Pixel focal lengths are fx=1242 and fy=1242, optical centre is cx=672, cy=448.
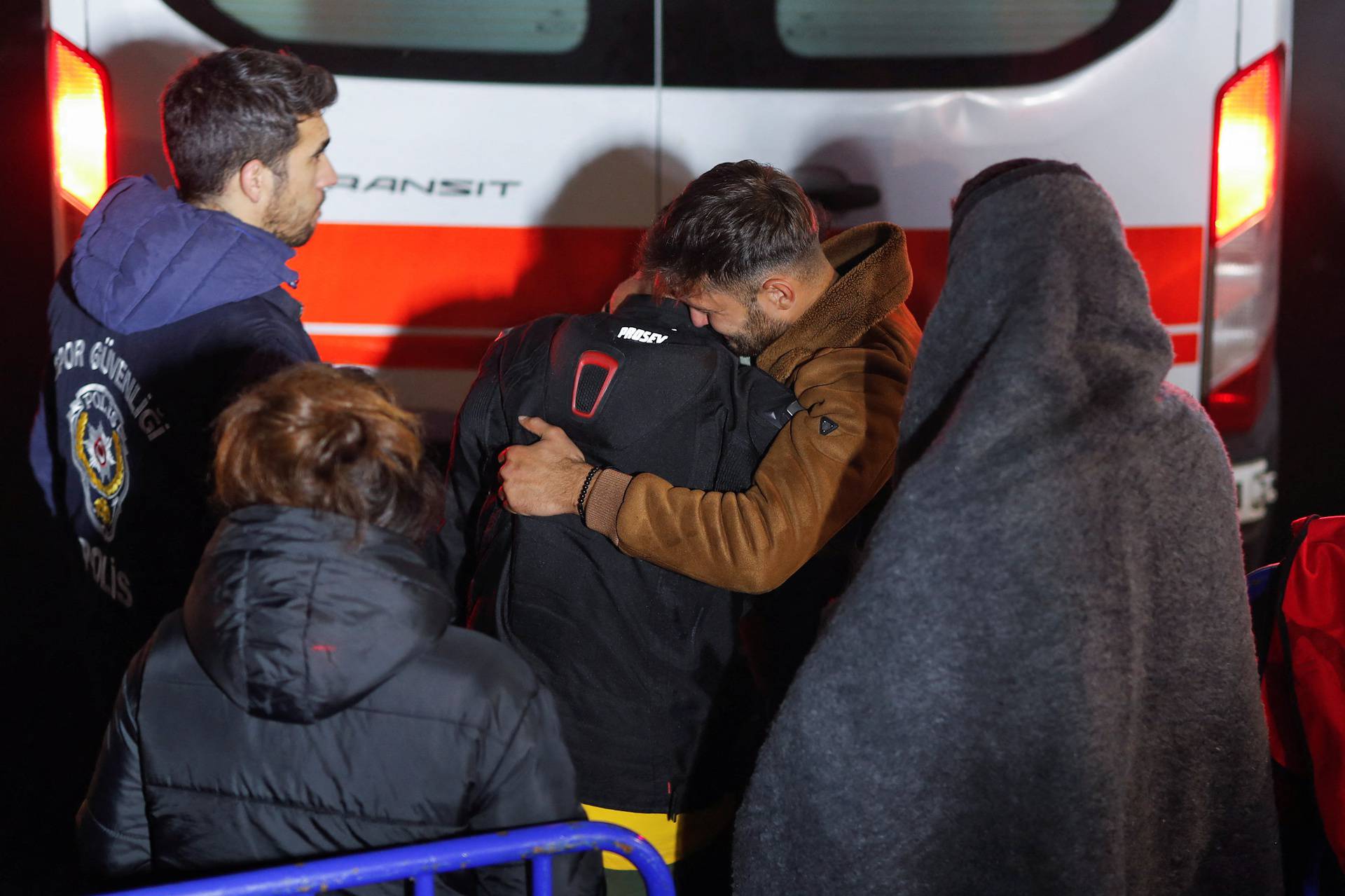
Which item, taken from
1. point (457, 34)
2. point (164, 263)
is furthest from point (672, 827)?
point (457, 34)

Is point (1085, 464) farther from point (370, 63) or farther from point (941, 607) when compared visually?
point (370, 63)

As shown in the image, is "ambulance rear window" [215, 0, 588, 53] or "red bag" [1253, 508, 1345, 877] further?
"ambulance rear window" [215, 0, 588, 53]

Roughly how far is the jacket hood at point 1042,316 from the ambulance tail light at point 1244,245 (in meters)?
1.78

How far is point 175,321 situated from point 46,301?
4080 mm

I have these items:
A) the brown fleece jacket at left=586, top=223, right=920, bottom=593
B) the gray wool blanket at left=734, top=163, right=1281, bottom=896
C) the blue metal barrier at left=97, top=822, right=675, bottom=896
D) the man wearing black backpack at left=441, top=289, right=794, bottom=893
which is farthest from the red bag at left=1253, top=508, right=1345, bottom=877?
the blue metal barrier at left=97, top=822, right=675, bottom=896

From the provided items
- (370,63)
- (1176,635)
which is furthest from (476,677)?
(370,63)

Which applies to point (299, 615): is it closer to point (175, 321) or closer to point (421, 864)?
point (421, 864)

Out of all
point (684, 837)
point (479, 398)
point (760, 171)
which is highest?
point (760, 171)

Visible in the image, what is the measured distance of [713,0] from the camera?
2936 mm

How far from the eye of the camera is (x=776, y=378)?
6.83ft

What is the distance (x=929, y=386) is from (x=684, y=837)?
0.92m

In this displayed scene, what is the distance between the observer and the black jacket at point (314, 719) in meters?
1.36

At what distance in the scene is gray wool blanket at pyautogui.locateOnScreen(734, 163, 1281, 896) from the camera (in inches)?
54.6

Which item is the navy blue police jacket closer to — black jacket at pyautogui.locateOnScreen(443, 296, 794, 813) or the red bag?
black jacket at pyautogui.locateOnScreen(443, 296, 794, 813)
